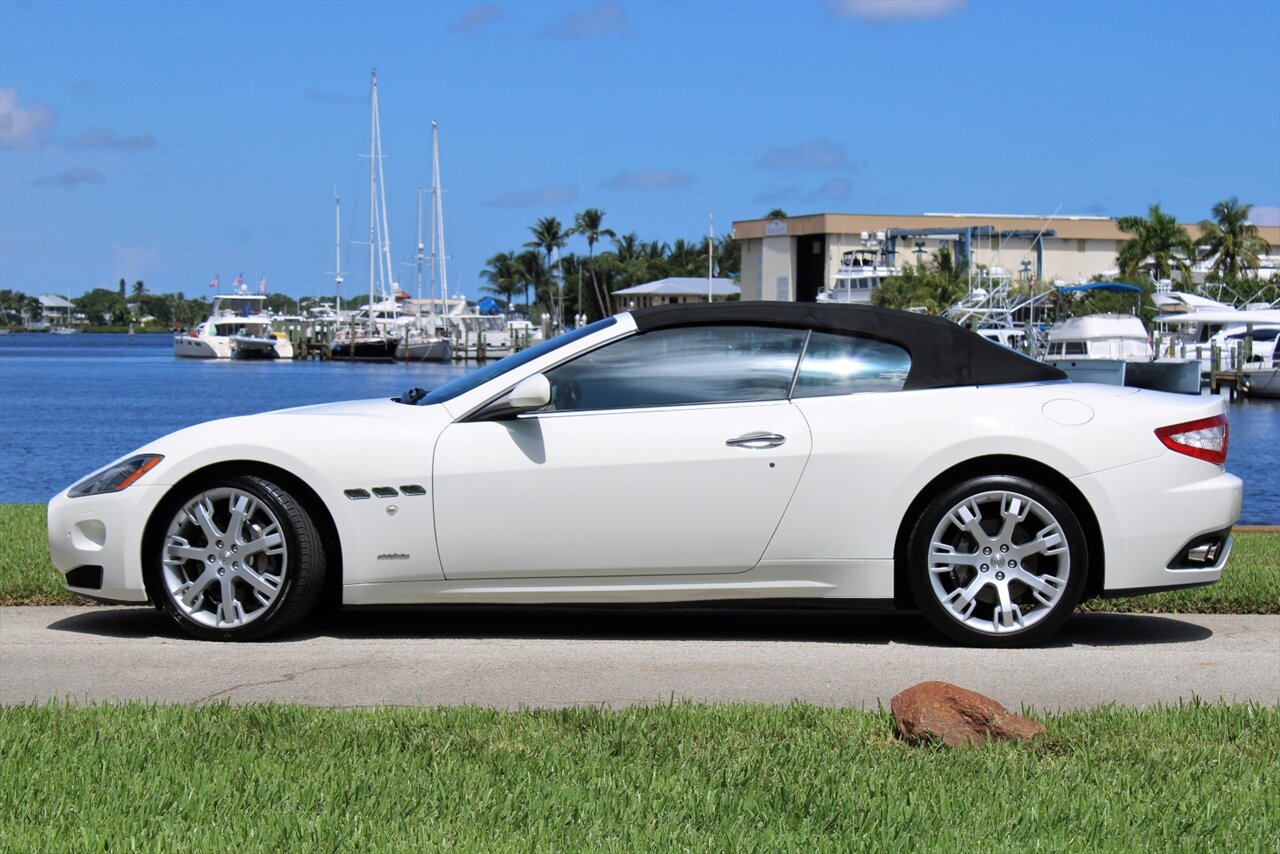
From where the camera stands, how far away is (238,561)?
6652mm

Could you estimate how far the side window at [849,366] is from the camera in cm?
671

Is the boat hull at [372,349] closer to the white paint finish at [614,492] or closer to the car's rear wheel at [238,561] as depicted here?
the car's rear wheel at [238,561]

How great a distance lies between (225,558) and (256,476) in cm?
38

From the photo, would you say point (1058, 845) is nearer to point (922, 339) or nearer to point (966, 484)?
point (966, 484)

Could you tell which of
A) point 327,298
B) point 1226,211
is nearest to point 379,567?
point 1226,211

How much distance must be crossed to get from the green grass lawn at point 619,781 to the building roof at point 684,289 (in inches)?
3937

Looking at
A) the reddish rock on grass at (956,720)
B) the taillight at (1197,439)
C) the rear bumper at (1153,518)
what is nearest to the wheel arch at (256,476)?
the reddish rock on grass at (956,720)

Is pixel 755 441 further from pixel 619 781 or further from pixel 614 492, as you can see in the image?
pixel 619 781

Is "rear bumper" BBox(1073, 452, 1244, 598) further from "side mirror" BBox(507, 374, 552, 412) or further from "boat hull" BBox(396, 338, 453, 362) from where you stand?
"boat hull" BBox(396, 338, 453, 362)

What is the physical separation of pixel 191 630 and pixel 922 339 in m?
3.43

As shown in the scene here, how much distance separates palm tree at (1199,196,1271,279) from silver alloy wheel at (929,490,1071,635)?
85200 mm

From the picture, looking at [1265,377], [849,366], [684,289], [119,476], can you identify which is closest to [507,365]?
[849,366]

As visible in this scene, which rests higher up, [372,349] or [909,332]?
[909,332]

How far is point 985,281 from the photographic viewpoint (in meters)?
70.8
